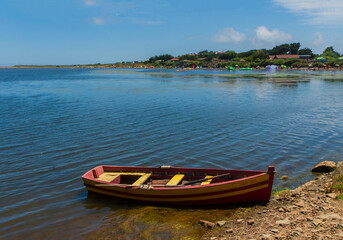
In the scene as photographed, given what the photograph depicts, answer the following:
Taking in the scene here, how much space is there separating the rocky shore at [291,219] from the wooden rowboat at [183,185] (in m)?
0.82

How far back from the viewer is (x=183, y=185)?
12117 millimetres

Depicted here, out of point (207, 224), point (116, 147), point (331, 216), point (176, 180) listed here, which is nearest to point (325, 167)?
point (331, 216)

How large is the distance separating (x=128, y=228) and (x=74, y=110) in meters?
25.3

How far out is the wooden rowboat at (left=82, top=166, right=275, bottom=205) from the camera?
1103 cm

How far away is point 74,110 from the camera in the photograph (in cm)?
3338

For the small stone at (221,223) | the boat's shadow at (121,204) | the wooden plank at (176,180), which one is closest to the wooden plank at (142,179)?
the boat's shadow at (121,204)

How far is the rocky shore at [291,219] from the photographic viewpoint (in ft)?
27.0

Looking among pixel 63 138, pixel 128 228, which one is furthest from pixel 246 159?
pixel 63 138

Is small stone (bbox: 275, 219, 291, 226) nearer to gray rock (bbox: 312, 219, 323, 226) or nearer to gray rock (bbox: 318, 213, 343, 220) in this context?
gray rock (bbox: 312, 219, 323, 226)

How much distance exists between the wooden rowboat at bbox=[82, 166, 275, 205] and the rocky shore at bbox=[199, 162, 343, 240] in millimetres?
818

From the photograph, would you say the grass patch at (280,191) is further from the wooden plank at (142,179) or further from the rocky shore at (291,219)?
the wooden plank at (142,179)

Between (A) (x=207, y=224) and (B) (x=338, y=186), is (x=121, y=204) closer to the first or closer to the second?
(A) (x=207, y=224)

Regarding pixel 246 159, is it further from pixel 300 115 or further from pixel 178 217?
pixel 300 115

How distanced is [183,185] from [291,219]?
174 inches
